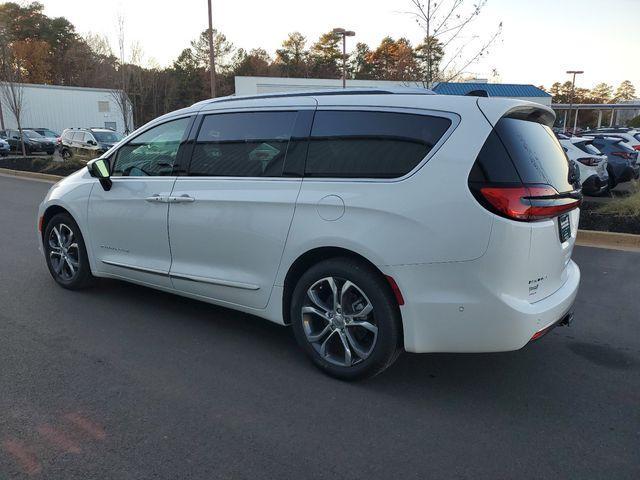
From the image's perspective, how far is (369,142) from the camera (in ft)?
11.0

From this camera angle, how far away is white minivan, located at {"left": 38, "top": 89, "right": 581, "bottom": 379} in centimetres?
295

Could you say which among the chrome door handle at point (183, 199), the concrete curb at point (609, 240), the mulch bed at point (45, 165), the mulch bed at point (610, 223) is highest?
the chrome door handle at point (183, 199)

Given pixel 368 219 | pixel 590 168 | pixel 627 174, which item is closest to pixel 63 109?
pixel 627 174

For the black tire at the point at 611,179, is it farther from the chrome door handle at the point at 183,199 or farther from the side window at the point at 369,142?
the chrome door handle at the point at 183,199

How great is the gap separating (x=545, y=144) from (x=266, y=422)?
8.22 ft

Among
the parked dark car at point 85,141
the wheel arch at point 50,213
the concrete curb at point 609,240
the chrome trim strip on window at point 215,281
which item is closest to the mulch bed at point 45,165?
the parked dark car at point 85,141

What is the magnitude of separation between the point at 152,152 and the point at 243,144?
1.11 m

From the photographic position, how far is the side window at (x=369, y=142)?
10.4 ft

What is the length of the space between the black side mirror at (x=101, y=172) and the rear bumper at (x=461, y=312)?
2983mm

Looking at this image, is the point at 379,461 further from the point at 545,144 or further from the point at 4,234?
the point at 4,234

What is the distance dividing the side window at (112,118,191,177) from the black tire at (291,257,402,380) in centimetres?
173

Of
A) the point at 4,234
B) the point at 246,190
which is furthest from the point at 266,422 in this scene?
the point at 4,234

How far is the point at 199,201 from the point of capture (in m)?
4.04

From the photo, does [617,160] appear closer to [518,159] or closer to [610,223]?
[610,223]
